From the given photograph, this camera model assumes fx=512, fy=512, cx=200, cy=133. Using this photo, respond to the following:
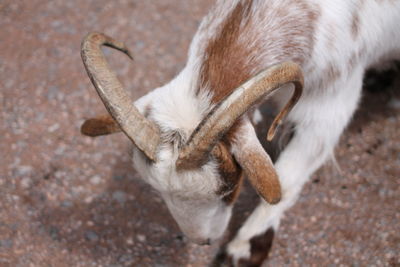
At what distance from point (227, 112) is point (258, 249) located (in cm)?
136

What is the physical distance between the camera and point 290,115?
8.98 feet

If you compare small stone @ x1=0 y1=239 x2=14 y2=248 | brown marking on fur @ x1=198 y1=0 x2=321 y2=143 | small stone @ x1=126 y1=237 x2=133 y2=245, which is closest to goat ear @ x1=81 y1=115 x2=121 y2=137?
brown marking on fur @ x1=198 y1=0 x2=321 y2=143

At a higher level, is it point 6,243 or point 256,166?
point 256,166

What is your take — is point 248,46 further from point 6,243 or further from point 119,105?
point 6,243

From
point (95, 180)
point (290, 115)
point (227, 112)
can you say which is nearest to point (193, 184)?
point (227, 112)

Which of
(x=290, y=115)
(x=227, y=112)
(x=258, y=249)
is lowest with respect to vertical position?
(x=258, y=249)

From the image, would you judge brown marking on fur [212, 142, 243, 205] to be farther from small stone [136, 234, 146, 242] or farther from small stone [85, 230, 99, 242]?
small stone [85, 230, 99, 242]

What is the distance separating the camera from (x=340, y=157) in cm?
343

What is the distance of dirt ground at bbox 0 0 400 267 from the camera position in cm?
301

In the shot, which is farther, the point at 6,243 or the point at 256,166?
the point at 6,243

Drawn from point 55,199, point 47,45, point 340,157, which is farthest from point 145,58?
point 340,157

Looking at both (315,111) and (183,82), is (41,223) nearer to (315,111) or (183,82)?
(183,82)

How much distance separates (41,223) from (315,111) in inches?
68.8

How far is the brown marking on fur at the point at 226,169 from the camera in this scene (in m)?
2.09
